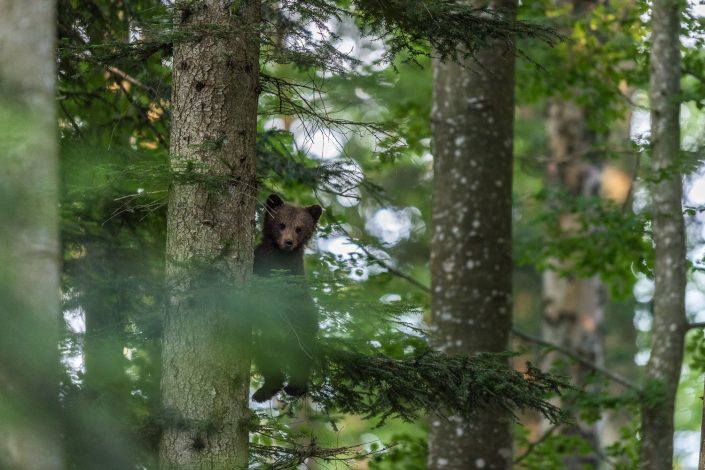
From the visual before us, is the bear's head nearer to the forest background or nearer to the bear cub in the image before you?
the forest background

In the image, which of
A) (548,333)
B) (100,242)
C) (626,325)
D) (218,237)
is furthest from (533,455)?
(626,325)

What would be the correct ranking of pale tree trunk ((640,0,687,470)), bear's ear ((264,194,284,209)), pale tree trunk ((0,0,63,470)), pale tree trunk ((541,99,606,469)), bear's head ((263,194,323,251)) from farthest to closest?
1. pale tree trunk ((541,99,606,469))
2. pale tree trunk ((640,0,687,470))
3. bear's head ((263,194,323,251))
4. bear's ear ((264,194,284,209))
5. pale tree trunk ((0,0,63,470))

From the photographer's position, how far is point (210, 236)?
572 centimetres

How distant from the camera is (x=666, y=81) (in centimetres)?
1007

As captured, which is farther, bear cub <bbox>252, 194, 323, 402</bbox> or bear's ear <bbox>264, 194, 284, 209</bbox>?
bear's ear <bbox>264, 194, 284, 209</bbox>

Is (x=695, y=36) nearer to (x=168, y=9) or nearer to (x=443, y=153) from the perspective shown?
(x=443, y=153)

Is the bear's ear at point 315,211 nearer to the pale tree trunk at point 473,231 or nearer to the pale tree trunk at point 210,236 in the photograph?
the pale tree trunk at point 473,231

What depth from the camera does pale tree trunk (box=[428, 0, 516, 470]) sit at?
9.09 meters

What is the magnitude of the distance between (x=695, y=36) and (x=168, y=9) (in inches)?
253

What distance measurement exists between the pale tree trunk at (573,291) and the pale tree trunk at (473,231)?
5974 millimetres

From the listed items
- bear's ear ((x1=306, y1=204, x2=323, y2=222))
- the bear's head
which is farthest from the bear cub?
bear's ear ((x1=306, y1=204, x2=323, y2=222))

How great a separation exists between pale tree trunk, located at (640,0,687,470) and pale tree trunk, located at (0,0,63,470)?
6.68 metres

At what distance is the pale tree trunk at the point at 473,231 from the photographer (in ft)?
29.8

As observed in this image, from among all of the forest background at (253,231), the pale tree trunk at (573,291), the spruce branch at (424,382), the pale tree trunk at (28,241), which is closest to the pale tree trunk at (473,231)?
the forest background at (253,231)
